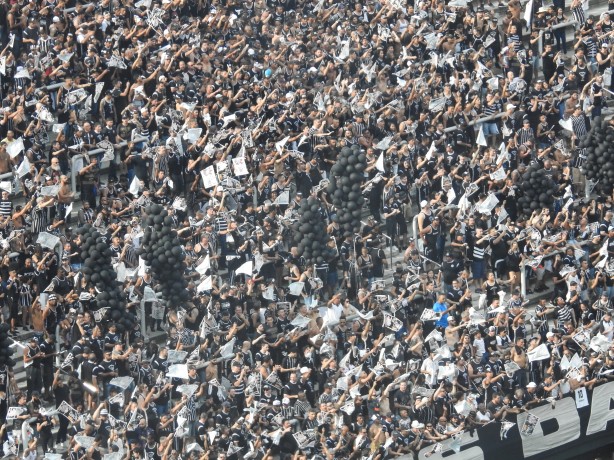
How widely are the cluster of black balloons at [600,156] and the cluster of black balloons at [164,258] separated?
10.4m

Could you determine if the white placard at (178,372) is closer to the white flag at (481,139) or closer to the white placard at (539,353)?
the white placard at (539,353)

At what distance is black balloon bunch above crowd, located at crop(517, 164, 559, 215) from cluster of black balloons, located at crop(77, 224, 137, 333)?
9.84 meters

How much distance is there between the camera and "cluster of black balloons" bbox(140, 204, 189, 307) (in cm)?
4559

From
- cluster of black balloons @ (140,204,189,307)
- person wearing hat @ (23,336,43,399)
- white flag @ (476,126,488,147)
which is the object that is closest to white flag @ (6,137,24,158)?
cluster of black balloons @ (140,204,189,307)

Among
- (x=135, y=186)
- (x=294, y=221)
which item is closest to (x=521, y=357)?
(x=294, y=221)

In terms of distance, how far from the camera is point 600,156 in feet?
164

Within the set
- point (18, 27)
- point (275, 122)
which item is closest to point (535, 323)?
point (275, 122)

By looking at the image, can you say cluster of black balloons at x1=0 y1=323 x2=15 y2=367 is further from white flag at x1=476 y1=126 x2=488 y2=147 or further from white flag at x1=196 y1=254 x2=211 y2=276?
white flag at x1=476 y1=126 x2=488 y2=147

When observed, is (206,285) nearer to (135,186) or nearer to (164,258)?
(164,258)

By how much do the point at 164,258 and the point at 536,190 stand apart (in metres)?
9.12

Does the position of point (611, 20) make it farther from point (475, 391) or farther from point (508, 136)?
point (475, 391)

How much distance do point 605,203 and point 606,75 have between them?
169 inches

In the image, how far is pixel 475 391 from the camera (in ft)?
146

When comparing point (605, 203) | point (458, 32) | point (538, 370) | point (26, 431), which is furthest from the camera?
point (458, 32)
